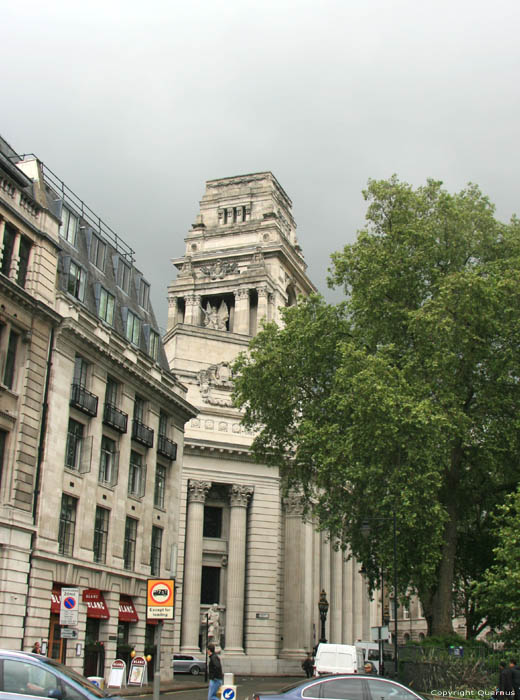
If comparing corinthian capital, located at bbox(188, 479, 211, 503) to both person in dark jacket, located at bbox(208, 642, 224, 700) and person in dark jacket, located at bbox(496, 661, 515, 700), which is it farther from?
person in dark jacket, located at bbox(496, 661, 515, 700)

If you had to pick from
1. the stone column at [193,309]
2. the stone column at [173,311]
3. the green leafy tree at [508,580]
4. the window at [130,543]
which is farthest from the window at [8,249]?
the stone column at [173,311]

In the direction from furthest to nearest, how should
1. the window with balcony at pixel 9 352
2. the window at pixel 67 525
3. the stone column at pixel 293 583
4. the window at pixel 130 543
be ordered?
the stone column at pixel 293 583
the window at pixel 130 543
the window at pixel 67 525
the window with balcony at pixel 9 352

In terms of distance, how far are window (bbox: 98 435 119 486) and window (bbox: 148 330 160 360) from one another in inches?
317

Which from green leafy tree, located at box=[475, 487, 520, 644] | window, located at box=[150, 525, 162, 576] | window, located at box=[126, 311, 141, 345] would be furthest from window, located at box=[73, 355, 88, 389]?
green leafy tree, located at box=[475, 487, 520, 644]

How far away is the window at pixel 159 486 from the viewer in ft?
130

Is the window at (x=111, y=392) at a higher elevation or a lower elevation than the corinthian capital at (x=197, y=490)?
higher

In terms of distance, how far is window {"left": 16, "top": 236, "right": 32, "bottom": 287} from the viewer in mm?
29203

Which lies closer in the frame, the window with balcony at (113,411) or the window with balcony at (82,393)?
the window with balcony at (82,393)

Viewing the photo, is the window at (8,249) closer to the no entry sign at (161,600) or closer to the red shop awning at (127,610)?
the red shop awning at (127,610)

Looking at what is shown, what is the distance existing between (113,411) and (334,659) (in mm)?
13485

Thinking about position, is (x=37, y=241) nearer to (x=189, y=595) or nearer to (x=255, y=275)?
(x=189, y=595)

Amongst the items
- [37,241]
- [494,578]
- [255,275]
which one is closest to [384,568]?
[494,578]

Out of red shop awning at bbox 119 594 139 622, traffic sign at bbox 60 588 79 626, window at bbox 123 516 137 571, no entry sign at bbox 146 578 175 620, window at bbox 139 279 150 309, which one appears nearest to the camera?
no entry sign at bbox 146 578 175 620

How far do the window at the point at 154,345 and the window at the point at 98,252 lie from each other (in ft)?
16.3
